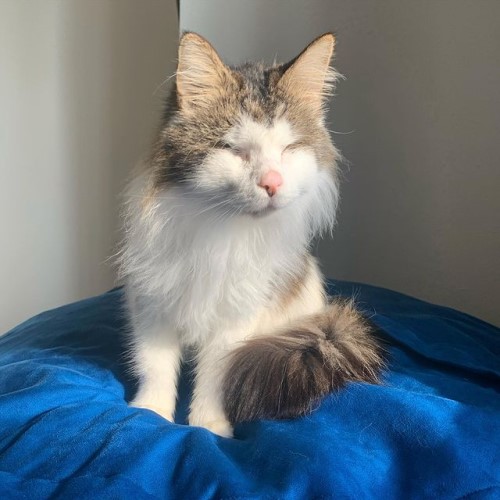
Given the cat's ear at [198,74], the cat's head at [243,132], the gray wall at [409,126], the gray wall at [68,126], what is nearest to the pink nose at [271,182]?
the cat's head at [243,132]

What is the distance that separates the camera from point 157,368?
1195 mm

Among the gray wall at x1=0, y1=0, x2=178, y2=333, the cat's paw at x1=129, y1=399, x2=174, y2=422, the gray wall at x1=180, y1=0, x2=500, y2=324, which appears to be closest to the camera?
the cat's paw at x1=129, y1=399, x2=174, y2=422

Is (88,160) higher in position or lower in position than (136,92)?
lower

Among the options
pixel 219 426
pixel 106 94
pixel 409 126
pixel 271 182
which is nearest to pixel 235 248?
pixel 271 182

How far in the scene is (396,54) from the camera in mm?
1819

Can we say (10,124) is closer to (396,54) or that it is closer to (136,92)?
(136,92)

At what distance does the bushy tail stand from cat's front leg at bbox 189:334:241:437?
0.02m

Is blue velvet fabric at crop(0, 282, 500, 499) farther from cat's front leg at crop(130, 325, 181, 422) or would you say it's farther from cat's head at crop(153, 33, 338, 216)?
cat's head at crop(153, 33, 338, 216)

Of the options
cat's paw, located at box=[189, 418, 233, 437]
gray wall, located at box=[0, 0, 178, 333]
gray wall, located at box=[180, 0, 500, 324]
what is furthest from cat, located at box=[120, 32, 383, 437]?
gray wall, located at box=[0, 0, 178, 333]

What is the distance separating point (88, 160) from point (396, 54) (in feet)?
3.98

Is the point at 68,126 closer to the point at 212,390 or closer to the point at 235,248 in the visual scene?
the point at 235,248

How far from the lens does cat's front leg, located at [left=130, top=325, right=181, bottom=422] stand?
1.14 metres

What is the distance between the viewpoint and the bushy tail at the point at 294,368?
3.35ft

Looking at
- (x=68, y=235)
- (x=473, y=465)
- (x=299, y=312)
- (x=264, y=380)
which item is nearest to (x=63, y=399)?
(x=264, y=380)
